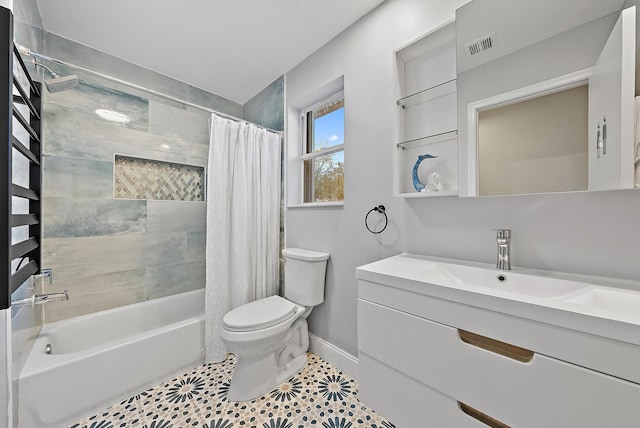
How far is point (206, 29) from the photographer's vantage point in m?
1.59

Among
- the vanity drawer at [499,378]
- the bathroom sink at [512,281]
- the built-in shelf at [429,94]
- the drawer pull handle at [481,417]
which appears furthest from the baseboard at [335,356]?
the built-in shelf at [429,94]

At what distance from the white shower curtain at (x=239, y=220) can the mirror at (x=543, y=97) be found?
4.89ft

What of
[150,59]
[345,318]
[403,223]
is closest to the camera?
[403,223]

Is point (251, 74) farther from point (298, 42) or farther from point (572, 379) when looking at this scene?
point (572, 379)

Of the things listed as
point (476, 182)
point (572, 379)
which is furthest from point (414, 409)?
point (476, 182)

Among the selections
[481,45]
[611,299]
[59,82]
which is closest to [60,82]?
[59,82]

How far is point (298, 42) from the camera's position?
172cm

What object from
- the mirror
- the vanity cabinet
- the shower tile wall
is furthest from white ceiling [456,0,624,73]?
the shower tile wall

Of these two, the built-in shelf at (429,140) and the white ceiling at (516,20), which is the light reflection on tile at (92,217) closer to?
the built-in shelf at (429,140)

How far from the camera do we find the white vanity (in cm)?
55

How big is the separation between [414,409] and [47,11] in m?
2.99

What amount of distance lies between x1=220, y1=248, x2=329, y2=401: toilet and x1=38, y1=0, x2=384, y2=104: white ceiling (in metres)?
1.61

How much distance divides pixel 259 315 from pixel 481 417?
3.91 feet

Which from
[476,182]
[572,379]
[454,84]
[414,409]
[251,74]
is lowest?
[414,409]
